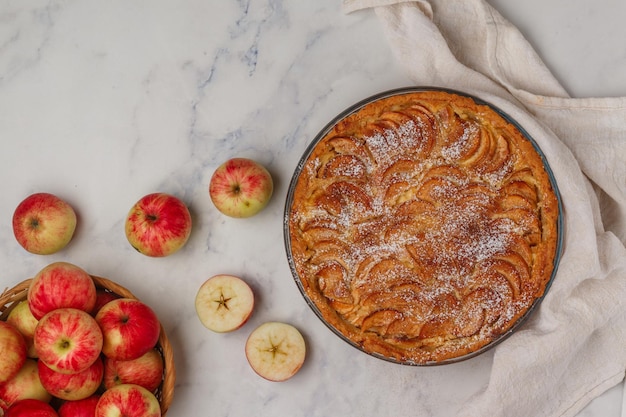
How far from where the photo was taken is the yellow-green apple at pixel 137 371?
8.25ft

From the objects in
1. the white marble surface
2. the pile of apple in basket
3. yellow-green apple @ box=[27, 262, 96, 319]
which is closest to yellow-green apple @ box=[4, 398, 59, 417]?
the pile of apple in basket

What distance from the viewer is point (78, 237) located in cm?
279

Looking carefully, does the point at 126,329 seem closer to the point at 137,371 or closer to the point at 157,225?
the point at 137,371

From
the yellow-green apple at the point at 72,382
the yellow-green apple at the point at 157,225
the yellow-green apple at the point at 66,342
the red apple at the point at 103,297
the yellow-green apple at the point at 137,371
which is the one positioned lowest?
the yellow-green apple at the point at 137,371

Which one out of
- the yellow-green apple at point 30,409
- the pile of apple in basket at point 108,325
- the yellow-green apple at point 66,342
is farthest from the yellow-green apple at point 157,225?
the yellow-green apple at point 30,409

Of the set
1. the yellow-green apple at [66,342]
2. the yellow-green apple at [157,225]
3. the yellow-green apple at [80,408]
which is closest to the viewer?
the yellow-green apple at [66,342]

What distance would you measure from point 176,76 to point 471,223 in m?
1.24

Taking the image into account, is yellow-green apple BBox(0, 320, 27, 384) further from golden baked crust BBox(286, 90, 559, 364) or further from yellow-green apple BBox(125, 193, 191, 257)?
golden baked crust BBox(286, 90, 559, 364)

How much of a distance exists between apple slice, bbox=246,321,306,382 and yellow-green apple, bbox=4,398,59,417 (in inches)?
27.7

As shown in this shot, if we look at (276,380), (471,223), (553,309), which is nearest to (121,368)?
(276,380)

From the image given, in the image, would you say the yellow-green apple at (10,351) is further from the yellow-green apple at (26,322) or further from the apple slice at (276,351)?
the apple slice at (276,351)

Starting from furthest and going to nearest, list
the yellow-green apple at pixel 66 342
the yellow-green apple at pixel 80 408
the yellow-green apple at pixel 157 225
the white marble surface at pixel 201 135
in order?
1. the white marble surface at pixel 201 135
2. the yellow-green apple at pixel 157 225
3. the yellow-green apple at pixel 80 408
4. the yellow-green apple at pixel 66 342

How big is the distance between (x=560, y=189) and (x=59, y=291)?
5.62 ft

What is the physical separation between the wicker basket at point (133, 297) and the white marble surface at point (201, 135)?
178mm
